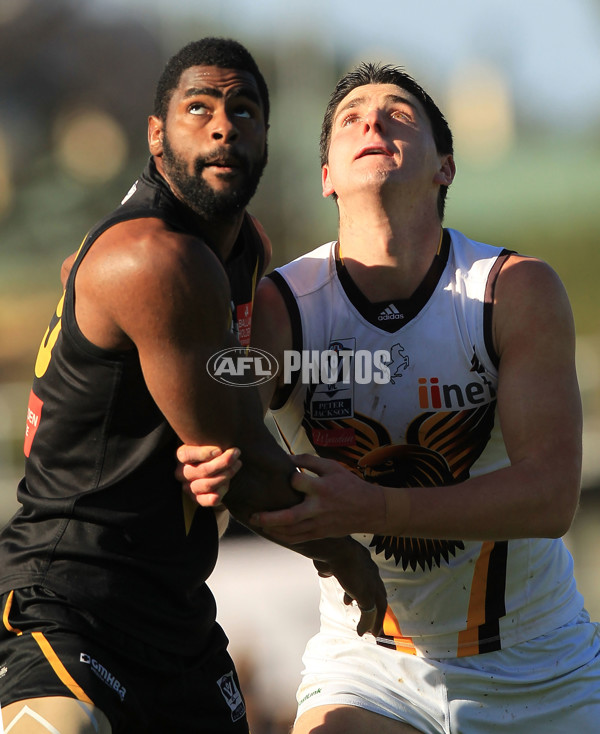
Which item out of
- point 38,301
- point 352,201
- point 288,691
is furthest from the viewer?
point 38,301

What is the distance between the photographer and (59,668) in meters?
3.03

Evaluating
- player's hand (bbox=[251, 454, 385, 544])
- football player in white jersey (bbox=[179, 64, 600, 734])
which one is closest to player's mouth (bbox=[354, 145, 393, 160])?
football player in white jersey (bbox=[179, 64, 600, 734])

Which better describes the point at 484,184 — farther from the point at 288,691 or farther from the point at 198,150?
the point at 198,150

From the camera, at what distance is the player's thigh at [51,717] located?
2.89 metres

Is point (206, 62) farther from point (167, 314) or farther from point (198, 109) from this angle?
point (167, 314)

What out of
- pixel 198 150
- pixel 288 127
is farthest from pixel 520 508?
pixel 288 127

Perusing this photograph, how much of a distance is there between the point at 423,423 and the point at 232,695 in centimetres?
118

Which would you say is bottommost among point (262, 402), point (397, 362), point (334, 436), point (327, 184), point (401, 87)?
point (334, 436)

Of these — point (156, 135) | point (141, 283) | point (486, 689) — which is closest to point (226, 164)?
point (156, 135)

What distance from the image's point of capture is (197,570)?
340 cm

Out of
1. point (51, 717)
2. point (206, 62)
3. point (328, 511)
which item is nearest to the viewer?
point (51, 717)

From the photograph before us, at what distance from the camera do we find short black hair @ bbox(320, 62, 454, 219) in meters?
4.02

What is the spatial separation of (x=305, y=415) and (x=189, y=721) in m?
1.18

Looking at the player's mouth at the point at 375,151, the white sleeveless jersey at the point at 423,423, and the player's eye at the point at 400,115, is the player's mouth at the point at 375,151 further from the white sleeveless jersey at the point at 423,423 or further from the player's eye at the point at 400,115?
the white sleeveless jersey at the point at 423,423
